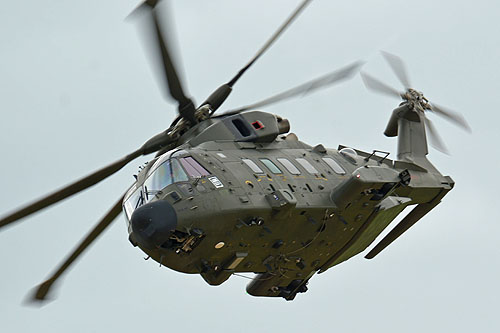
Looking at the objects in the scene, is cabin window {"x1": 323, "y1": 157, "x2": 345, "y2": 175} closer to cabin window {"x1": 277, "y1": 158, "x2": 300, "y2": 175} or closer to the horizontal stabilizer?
cabin window {"x1": 277, "y1": 158, "x2": 300, "y2": 175}

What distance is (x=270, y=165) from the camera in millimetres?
28688

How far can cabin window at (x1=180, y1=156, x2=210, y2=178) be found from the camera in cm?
2694

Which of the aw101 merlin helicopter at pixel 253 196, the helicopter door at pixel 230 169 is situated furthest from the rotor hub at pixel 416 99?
the helicopter door at pixel 230 169

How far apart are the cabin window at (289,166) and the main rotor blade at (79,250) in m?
4.67

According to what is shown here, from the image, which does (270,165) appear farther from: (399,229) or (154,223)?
(399,229)

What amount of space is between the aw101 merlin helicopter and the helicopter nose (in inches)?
1.1

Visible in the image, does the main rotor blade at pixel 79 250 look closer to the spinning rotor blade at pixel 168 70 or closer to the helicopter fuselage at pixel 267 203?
the helicopter fuselage at pixel 267 203

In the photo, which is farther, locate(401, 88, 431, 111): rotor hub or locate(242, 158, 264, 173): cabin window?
locate(401, 88, 431, 111): rotor hub

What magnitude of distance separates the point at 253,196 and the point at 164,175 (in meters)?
2.39

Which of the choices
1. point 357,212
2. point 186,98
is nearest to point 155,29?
point 186,98

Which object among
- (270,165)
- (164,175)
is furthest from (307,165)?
(164,175)

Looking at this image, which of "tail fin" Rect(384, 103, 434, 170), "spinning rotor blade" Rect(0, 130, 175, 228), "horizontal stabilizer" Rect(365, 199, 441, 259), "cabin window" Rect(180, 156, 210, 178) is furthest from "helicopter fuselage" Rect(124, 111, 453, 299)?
"tail fin" Rect(384, 103, 434, 170)

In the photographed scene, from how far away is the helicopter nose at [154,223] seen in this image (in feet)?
83.3

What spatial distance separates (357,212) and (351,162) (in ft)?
7.28
